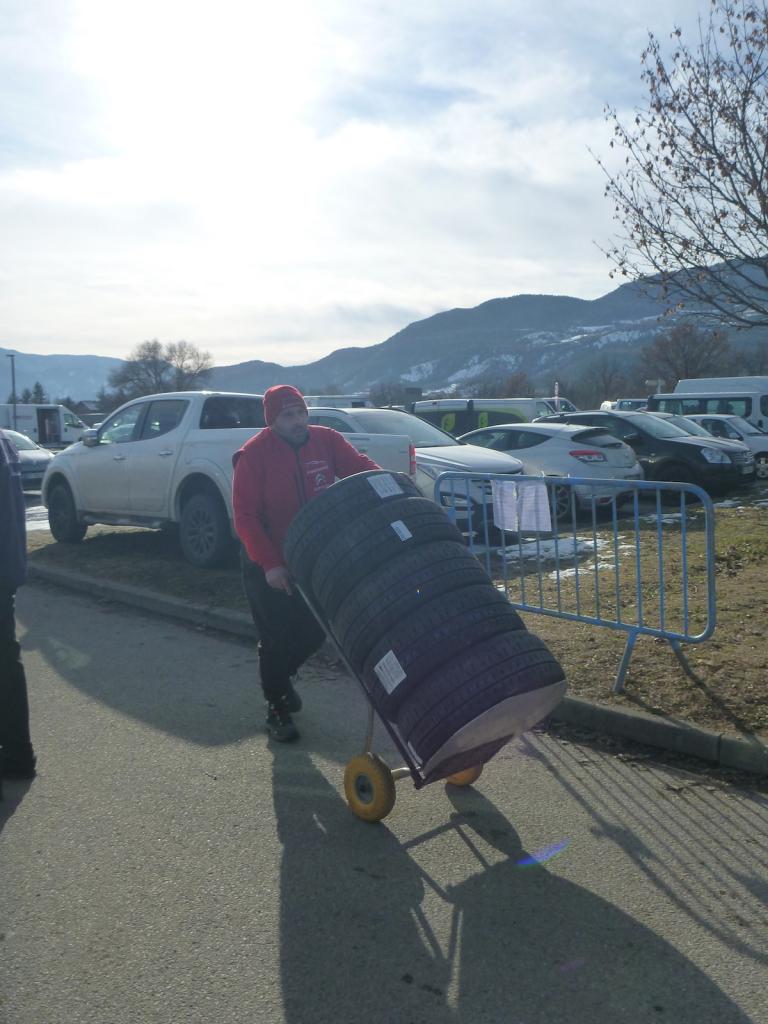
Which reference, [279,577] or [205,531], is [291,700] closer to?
[279,577]

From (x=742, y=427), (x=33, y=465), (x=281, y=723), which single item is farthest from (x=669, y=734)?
(x=33, y=465)

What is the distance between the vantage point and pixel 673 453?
15.5m

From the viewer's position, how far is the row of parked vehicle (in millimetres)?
9469

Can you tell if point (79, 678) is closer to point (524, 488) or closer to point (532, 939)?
point (524, 488)

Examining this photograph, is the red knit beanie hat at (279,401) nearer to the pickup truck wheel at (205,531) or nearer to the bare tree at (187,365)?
the pickup truck wheel at (205,531)

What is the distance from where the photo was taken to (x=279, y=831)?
386 centimetres

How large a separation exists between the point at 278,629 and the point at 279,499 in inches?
28.5

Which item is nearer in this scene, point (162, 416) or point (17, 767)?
point (17, 767)

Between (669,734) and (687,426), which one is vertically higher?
(687,426)

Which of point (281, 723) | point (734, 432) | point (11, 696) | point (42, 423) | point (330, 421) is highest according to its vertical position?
point (42, 423)

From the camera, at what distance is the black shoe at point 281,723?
491 cm

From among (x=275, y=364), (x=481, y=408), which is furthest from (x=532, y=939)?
(x=275, y=364)

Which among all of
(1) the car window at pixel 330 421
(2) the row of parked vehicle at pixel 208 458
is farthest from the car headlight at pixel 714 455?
(1) the car window at pixel 330 421

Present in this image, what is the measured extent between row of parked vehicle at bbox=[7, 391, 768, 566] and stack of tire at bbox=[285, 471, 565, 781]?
2947mm
